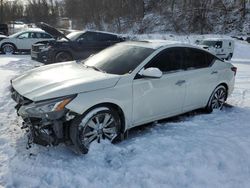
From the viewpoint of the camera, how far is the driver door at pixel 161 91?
477 cm

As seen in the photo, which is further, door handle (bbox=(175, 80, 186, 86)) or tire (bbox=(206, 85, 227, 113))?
tire (bbox=(206, 85, 227, 113))

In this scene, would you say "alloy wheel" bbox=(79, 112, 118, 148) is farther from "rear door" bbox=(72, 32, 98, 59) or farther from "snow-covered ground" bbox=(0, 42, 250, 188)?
"rear door" bbox=(72, 32, 98, 59)

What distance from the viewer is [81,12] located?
45906mm

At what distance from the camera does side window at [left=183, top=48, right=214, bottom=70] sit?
5691mm

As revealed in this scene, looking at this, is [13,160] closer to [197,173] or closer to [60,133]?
[60,133]

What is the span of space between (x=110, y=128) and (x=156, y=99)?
968 mm

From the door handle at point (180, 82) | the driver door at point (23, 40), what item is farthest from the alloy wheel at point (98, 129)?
the driver door at point (23, 40)

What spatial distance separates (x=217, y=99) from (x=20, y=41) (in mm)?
14161


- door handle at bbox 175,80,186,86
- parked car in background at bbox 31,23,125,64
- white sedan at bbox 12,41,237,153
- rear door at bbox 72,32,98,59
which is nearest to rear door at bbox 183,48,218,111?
white sedan at bbox 12,41,237,153

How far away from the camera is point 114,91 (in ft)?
14.4

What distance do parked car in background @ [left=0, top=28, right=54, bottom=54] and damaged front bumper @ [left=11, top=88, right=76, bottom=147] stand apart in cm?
1443

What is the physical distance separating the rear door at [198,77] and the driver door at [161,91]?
0.58 ft

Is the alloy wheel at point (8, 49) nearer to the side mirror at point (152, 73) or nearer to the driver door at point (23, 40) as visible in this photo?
the driver door at point (23, 40)

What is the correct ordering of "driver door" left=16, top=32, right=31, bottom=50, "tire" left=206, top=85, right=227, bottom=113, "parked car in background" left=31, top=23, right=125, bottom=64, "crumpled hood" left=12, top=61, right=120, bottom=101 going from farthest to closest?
"driver door" left=16, top=32, right=31, bottom=50 < "parked car in background" left=31, top=23, right=125, bottom=64 < "tire" left=206, top=85, right=227, bottom=113 < "crumpled hood" left=12, top=61, right=120, bottom=101
